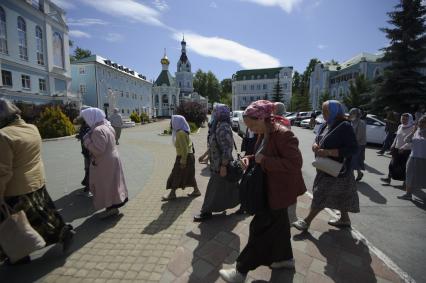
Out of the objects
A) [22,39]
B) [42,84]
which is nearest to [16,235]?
[22,39]

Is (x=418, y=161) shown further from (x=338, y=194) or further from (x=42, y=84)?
(x=42, y=84)

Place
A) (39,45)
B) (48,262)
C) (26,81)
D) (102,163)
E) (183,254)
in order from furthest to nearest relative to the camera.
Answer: (39,45)
(26,81)
(102,163)
(183,254)
(48,262)

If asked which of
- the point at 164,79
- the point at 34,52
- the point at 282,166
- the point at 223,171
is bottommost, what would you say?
the point at 223,171

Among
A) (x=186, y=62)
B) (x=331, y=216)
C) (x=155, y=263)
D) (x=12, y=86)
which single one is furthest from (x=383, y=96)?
(x=186, y=62)

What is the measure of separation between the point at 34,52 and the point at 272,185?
30.9 m

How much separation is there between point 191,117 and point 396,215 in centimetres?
1968

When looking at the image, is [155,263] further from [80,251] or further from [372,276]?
[372,276]

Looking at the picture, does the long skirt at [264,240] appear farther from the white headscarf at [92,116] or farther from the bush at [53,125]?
the bush at [53,125]

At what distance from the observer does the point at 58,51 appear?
28578 millimetres

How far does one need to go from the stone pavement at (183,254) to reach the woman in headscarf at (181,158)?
2.54 ft

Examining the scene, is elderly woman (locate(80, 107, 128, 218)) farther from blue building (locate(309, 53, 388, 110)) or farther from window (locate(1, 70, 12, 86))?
blue building (locate(309, 53, 388, 110))

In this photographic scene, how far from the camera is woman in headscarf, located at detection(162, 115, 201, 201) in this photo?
4.67 meters

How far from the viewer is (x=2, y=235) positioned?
2.38m

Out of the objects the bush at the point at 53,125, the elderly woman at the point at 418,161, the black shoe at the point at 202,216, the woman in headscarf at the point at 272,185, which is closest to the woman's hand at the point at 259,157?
the woman in headscarf at the point at 272,185
